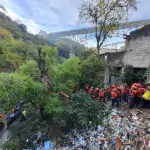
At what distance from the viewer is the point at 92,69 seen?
43.1 feet

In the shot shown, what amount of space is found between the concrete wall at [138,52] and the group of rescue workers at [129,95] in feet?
5.97

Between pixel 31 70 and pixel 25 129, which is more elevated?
pixel 31 70

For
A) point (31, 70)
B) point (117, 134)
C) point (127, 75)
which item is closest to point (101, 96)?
point (127, 75)

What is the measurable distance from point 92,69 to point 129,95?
3816 millimetres

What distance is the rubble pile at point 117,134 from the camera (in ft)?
23.4

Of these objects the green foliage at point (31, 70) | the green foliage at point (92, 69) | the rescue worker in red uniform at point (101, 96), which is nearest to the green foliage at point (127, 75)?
the rescue worker in red uniform at point (101, 96)

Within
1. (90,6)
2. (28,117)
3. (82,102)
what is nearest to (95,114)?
(82,102)

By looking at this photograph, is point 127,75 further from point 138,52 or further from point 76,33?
point 76,33

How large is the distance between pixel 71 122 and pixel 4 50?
12235 mm

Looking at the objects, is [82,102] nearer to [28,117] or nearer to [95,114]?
[95,114]

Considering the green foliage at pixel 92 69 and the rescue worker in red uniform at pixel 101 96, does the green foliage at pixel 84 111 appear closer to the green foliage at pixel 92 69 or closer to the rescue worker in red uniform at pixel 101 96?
the rescue worker in red uniform at pixel 101 96

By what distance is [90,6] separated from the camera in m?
14.5

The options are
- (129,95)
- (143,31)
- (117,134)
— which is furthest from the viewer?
(143,31)

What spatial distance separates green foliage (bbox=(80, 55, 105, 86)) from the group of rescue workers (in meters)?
2.22
